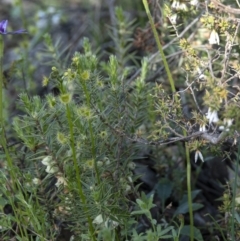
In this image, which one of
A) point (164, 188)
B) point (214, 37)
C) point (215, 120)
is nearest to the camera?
point (215, 120)

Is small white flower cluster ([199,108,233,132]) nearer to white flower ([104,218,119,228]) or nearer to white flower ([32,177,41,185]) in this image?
white flower ([104,218,119,228])

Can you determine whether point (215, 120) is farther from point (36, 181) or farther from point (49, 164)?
point (36, 181)

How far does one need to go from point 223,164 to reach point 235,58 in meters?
0.51

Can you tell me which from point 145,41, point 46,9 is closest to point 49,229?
point 145,41

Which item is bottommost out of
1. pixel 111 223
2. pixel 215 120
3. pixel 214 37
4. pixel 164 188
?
pixel 164 188

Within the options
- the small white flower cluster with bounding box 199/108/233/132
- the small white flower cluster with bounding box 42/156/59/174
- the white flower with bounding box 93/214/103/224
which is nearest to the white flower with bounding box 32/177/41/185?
the small white flower cluster with bounding box 42/156/59/174

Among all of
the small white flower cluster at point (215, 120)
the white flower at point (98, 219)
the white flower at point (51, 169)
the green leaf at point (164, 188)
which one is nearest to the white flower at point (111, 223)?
the white flower at point (98, 219)

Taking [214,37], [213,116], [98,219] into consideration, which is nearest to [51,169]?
[98,219]

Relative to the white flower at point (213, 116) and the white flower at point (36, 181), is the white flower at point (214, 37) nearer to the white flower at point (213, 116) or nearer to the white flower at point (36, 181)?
the white flower at point (213, 116)

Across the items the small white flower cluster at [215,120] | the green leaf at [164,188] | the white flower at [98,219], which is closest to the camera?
the small white flower cluster at [215,120]

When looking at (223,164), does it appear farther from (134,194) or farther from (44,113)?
(44,113)

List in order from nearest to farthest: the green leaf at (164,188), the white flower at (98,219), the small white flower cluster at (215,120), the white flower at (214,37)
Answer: the small white flower cluster at (215,120) → the white flower at (98,219) → the white flower at (214,37) → the green leaf at (164,188)

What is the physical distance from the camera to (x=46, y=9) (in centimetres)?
441

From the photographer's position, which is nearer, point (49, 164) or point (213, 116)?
point (213, 116)
